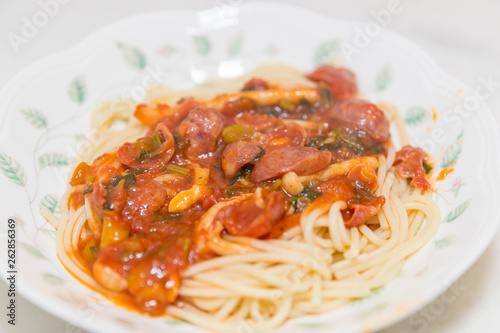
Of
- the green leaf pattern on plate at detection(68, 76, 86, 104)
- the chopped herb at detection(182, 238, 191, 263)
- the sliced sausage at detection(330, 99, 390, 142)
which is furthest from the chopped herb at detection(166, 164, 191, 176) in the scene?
the green leaf pattern on plate at detection(68, 76, 86, 104)

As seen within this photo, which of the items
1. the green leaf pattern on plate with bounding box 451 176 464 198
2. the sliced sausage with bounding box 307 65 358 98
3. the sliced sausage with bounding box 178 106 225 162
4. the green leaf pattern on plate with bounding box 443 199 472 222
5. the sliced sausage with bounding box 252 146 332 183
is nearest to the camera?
the green leaf pattern on plate with bounding box 443 199 472 222

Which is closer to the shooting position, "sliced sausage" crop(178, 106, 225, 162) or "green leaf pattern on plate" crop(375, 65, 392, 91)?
"sliced sausage" crop(178, 106, 225, 162)

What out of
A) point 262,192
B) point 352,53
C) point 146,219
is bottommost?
point 146,219

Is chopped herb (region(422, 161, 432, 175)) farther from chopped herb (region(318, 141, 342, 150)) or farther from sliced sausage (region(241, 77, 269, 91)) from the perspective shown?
sliced sausage (region(241, 77, 269, 91))

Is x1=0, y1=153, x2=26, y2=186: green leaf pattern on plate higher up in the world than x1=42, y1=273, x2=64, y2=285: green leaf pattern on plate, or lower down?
higher up

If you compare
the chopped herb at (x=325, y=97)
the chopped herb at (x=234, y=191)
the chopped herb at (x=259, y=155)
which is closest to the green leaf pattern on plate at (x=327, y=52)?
the chopped herb at (x=325, y=97)

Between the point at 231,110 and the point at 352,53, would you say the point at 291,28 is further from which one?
the point at 231,110

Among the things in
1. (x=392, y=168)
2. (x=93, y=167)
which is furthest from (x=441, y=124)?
(x=93, y=167)

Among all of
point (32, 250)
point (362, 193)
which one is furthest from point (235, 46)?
point (32, 250)
